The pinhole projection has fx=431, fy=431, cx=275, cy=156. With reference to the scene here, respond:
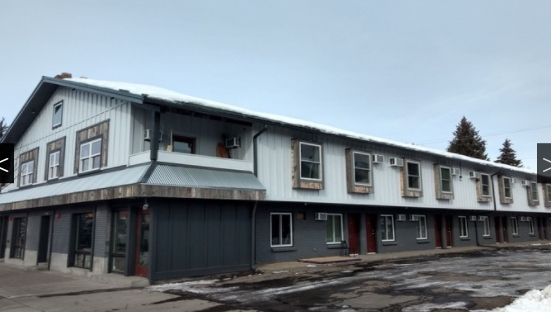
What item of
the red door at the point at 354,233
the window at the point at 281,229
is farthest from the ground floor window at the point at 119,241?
the red door at the point at 354,233

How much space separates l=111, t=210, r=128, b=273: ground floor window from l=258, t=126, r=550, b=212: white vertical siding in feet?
17.7

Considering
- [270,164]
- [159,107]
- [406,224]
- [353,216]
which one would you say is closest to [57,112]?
[159,107]

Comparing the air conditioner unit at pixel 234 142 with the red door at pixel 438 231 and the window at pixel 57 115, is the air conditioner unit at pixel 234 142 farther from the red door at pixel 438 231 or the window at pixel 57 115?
the red door at pixel 438 231

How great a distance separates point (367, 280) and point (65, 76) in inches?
722

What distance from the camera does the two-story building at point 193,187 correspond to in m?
14.1

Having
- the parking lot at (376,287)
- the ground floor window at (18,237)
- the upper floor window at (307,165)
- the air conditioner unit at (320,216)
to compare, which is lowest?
the parking lot at (376,287)

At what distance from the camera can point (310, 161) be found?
19.1 metres

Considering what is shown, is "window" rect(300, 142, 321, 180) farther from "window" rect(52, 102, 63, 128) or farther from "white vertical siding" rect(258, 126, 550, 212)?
"window" rect(52, 102, 63, 128)

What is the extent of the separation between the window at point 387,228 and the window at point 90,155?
48.4 ft

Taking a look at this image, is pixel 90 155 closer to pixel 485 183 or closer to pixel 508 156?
pixel 485 183

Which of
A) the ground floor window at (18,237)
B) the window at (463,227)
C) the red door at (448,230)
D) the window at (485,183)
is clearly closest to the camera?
the ground floor window at (18,237)

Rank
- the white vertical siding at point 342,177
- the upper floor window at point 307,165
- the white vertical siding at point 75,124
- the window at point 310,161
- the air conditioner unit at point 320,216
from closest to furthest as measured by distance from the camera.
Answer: the white vertical siding at point 75,124 → the white vertical siding at point 342,177 → the upper floor window at point 307,165 → the window at point 310,161 → the air conditioner unit at point 320,216

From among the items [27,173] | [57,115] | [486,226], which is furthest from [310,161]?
[486,226]

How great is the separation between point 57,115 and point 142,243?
35.3 feet
